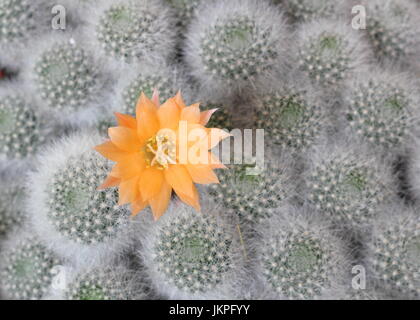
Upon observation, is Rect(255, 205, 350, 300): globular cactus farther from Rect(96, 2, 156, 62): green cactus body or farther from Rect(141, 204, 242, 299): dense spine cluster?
Rect(96, 2, 156, 62): green cactus body

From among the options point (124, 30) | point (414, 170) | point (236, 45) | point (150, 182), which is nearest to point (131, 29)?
point (124, 30)

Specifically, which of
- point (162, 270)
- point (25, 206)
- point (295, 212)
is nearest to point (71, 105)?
point (25, 206)

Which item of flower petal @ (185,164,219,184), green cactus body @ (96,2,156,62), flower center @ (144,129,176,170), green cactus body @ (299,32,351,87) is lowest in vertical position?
flower petal @ (185,164,219,184)

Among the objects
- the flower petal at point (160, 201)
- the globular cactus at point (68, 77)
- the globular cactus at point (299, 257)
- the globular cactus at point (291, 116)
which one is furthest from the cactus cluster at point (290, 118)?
the globular cactus at point (68, 77)

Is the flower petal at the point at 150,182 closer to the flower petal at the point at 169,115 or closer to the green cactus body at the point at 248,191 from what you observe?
the flower petal at the point at 169,115

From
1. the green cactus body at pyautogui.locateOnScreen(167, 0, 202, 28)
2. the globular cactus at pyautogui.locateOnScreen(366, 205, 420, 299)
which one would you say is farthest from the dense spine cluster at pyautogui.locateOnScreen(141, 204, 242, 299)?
the green cactus body at pyautogui.locateOnScreen(167, 0, 202, 28)
